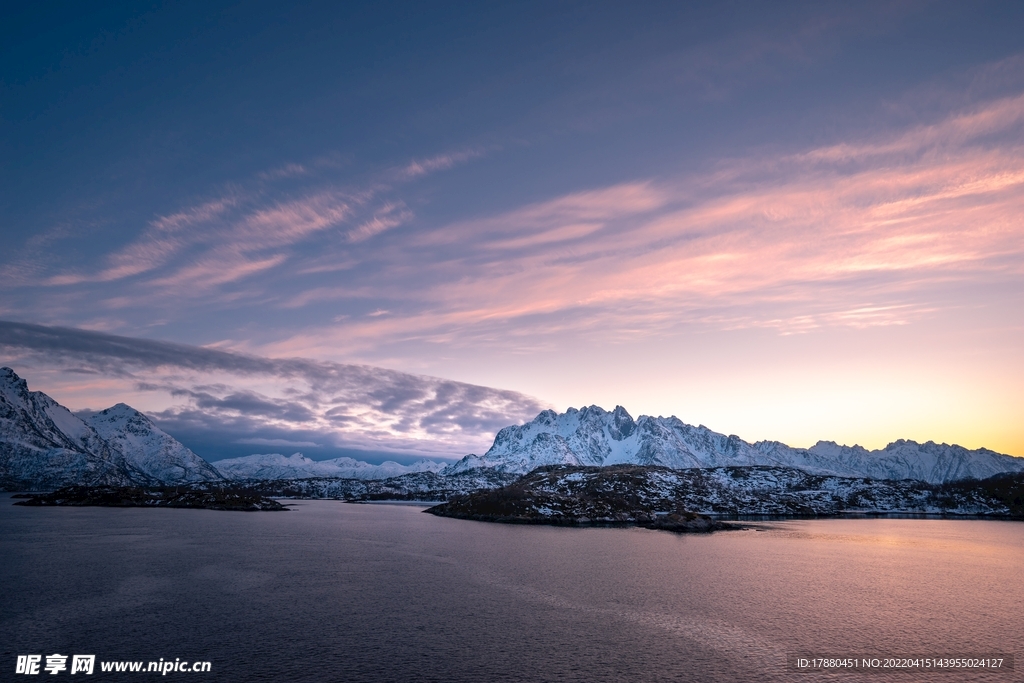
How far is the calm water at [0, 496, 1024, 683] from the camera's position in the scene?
178ft

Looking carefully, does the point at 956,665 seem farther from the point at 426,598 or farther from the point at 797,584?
the point at 426,598

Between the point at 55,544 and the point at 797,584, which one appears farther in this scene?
the point at 55,544

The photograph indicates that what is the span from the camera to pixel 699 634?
217 feet

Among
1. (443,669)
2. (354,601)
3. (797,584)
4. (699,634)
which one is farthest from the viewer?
(797,584)

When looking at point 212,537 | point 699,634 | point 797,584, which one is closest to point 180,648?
point 699,634

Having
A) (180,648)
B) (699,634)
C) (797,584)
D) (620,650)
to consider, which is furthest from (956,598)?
(180,648)

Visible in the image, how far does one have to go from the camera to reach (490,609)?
251ft

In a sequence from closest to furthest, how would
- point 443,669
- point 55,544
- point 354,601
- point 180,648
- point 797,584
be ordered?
point 443,669 → point 180,648 → point 354,601 → point 797,584 → point 55,544

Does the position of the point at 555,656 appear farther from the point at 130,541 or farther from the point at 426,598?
the point at 130,541

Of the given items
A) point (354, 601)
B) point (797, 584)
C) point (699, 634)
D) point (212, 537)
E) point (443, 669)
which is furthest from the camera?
point (212, 537)

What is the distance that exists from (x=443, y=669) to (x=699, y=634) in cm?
3466

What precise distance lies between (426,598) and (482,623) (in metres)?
17.1

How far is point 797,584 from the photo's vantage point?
327ft

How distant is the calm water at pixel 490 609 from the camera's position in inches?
2131
